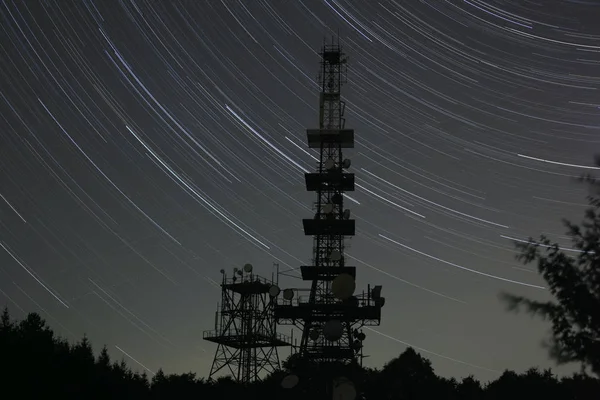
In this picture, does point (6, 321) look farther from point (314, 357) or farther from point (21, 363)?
point (314, 357)

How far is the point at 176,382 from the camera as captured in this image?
5097 centimetres

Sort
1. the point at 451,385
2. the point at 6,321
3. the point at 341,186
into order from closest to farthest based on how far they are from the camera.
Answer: the point at 6,321, the point at 341,186, the point at 451,385

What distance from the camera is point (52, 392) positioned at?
29.9 meters

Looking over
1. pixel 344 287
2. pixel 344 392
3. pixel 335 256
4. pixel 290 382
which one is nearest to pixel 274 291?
pixel 335 256

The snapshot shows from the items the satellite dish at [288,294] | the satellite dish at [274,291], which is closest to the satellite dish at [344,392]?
the satellite dish at [288,294]

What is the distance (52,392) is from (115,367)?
739 inches

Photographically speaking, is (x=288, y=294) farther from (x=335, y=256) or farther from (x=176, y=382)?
(x=176, y=382)

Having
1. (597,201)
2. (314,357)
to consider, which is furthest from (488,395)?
(597,201)

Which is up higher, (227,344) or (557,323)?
(227,344)

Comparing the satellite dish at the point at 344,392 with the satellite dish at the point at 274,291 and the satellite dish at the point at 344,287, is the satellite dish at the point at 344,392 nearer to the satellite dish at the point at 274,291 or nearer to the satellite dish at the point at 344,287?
the satellite dish at the point at 344,287

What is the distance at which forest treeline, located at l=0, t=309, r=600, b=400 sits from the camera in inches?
1147

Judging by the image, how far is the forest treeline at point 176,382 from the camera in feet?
95.6

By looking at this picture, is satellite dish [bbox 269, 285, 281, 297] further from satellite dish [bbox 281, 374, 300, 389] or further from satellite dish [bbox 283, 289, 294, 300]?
satellite dish [bbox 281, 374, 300, 389]

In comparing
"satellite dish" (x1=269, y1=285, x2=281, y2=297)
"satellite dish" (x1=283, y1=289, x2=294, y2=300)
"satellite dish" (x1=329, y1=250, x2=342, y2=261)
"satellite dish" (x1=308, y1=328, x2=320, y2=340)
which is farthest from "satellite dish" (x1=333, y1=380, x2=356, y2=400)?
"satellite dish" (x1=269, y1=285, x2=281, y2=297)
